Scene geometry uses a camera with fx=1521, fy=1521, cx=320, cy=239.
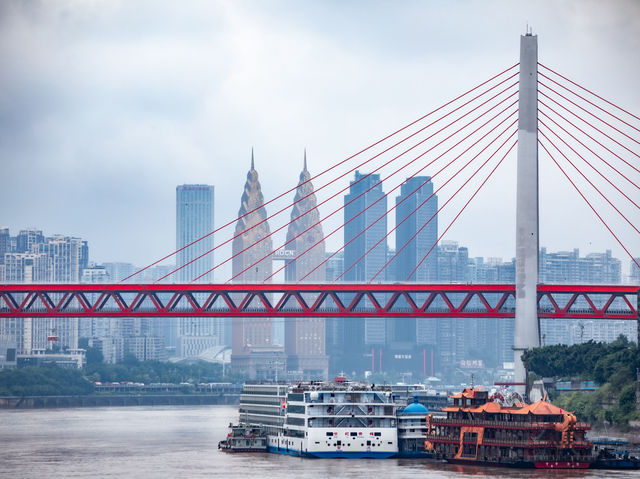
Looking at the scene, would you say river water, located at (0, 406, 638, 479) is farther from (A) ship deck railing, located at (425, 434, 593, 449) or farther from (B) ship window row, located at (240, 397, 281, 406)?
(B) ship window row, located at (240, 397, 281, 406)

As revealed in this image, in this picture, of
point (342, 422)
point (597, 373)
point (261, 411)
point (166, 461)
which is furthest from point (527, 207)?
point (166, 461)

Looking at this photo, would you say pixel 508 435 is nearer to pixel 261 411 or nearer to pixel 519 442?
pixel 519 442

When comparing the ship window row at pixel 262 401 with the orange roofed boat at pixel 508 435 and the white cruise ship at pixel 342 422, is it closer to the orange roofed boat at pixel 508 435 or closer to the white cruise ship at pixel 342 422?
the white cruise ship at pixel 342 422

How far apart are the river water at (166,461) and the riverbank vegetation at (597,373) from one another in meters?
18.9

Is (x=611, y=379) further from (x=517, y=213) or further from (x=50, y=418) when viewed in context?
(x=50, y=418)

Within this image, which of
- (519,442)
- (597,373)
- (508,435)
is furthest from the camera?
(597,373)

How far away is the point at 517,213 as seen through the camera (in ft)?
365

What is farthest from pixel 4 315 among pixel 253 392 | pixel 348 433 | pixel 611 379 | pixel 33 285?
pixel 611 379

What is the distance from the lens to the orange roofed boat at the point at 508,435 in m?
86.6

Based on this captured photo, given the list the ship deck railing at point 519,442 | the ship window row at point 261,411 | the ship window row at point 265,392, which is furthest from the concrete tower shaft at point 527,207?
the ship deck railing at point 519,442

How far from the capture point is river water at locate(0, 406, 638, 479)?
84.6m

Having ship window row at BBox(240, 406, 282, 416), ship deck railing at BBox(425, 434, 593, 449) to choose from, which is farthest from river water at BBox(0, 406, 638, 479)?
ship window row at BBox(240, 406, 282, 416)

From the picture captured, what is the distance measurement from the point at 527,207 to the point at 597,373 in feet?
45.6

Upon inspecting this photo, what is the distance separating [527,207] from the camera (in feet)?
363
